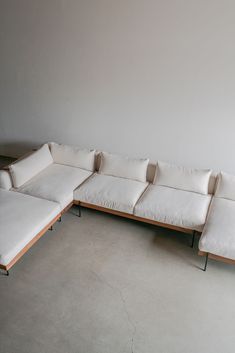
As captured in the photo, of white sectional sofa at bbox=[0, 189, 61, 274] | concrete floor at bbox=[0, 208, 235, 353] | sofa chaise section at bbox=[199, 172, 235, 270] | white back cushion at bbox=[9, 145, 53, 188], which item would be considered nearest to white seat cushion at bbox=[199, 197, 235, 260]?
sofa chaise section at bbox=[199, 172, 235, 270]

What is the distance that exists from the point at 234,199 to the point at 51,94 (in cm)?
287

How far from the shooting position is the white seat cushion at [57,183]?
3055 mm

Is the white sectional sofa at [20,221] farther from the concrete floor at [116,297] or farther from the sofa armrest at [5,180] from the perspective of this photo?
the concrete floor at [116,297]

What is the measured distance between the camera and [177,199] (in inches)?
118

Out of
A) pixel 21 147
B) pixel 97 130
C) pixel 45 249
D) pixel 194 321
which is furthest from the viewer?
pixel 21 147

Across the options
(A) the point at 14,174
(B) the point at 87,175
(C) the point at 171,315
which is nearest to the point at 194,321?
(C) the point at 171,315

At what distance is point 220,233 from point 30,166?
2350 mm

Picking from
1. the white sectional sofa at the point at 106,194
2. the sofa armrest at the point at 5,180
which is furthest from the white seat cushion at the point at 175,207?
the sofa armrest at the point at 5,180

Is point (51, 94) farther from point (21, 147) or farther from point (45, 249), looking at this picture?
point (45, 249)

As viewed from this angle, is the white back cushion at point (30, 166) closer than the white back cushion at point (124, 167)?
Yes

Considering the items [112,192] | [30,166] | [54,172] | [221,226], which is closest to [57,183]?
[54,172]

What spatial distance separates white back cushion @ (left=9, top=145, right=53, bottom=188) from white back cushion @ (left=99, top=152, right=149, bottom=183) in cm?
79

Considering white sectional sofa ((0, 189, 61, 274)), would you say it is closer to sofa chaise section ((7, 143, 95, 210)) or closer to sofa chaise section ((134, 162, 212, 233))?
sofa chaise section ((7, 143, 95, 210))

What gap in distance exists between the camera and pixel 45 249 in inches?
110
